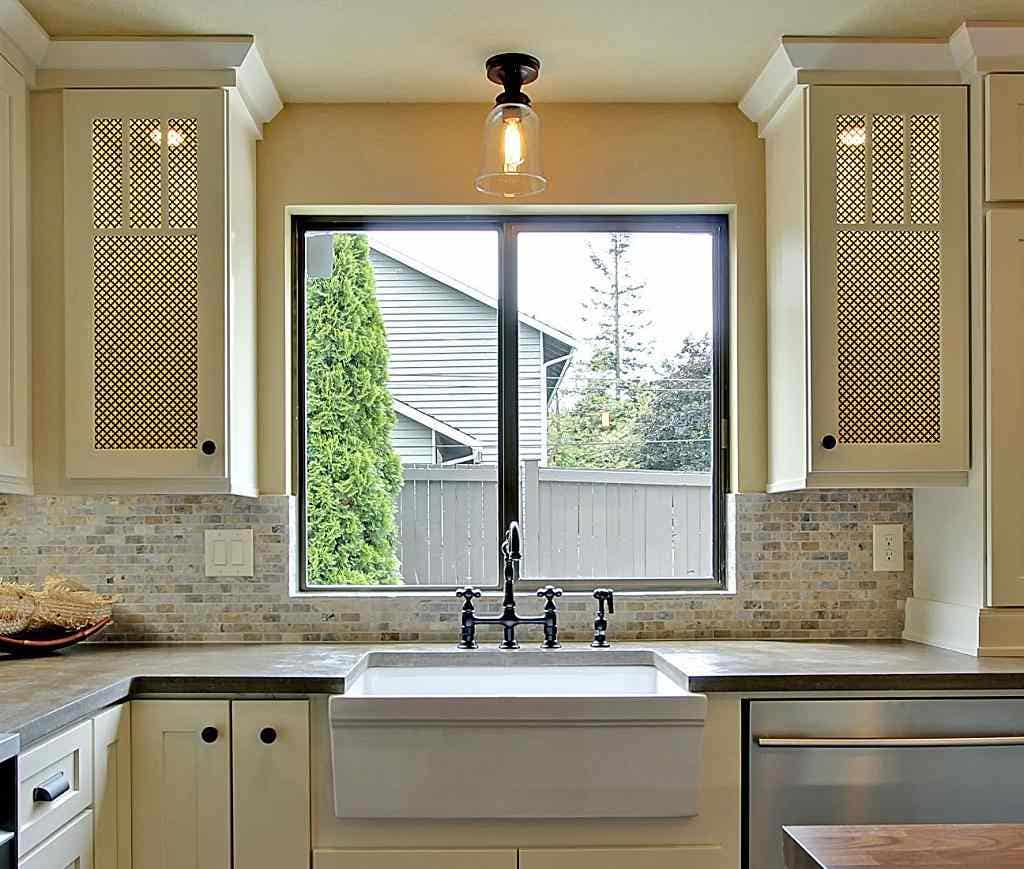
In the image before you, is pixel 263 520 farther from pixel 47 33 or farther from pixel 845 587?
pixel 845 587

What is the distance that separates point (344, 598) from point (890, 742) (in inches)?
55.5

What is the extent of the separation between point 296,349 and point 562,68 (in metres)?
1.04

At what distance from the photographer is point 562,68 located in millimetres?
2857

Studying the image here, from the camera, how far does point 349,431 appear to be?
10.5ft

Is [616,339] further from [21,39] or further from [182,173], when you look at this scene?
[21,39]

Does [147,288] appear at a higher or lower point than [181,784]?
higher

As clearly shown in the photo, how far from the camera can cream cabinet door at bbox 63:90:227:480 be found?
2719 millimetres

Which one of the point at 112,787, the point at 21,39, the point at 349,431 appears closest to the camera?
the point at 112,787

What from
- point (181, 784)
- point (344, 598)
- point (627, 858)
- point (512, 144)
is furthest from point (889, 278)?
point (181, 784)

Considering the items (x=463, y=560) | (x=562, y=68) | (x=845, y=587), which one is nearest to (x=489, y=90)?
(x=562, y=68)

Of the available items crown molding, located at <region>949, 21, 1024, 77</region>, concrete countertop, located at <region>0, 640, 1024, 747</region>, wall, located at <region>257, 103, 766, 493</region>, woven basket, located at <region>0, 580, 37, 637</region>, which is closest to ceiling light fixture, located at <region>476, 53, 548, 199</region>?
wall, located at <region>257, 103, 766, 493</region>

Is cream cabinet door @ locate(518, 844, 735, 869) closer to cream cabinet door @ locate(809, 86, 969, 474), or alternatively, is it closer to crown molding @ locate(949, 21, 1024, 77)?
cream cabinet door @ locate(809, 86, 969, 474)

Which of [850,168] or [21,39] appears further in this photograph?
[850,168]

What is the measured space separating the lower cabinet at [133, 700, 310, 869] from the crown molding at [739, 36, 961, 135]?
6.11 ft
